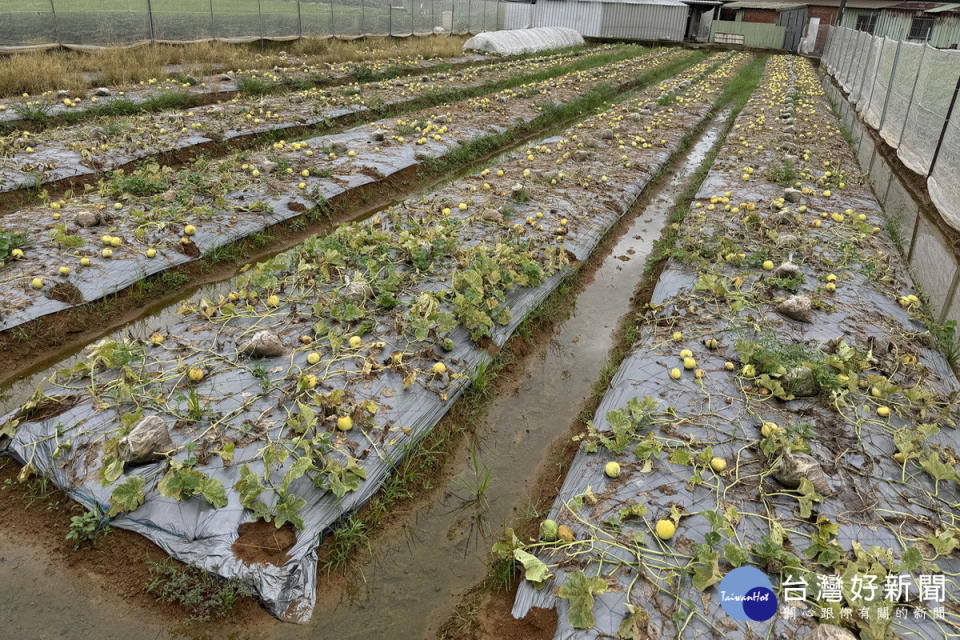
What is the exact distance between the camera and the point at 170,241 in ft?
20.6

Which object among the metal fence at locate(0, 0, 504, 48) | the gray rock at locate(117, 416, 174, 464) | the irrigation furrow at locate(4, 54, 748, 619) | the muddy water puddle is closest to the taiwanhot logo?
the muddy water puddle

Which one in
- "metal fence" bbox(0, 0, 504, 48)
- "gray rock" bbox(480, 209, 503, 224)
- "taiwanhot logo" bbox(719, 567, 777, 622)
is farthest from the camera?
"metal fence" bbox(0, 0, 504, 48)

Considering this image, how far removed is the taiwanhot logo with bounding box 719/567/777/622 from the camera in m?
2.66

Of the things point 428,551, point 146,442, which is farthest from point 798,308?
point 146,442

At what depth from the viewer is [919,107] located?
411 inches

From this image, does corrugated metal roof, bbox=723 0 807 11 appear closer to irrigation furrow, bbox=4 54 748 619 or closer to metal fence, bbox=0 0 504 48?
metal fence, bbox=0 0 504 48

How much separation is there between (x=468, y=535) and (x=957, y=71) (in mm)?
10672

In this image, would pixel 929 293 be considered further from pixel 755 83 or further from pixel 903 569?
pixel 755 83

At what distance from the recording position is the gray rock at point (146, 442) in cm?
333

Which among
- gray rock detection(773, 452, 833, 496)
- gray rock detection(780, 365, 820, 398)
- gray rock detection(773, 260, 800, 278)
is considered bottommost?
gray rock detection(773, 452, 833, 496)

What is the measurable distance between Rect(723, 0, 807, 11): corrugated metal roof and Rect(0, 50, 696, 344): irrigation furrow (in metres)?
39.0

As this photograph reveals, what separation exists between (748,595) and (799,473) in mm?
904

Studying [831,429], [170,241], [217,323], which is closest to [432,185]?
[170,241]

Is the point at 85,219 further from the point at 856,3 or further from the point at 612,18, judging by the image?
the point at 856,3
